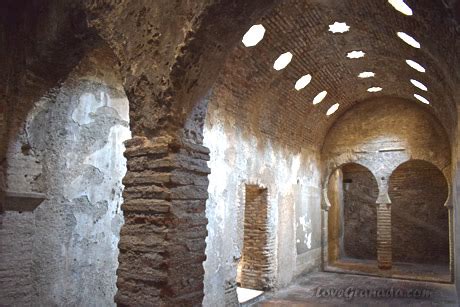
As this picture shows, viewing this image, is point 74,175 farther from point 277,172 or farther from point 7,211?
point 277,172

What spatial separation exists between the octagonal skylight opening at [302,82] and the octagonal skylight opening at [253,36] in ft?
7.97

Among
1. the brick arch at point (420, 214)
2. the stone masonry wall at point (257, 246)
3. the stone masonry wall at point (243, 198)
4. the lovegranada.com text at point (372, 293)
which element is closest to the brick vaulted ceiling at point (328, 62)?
the stone masonry wall at point (243, 198)

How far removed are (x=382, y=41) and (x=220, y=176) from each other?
4116 mm

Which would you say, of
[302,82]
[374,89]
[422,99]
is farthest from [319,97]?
[422,99]

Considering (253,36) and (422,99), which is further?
(422,99)

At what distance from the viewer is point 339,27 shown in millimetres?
7066

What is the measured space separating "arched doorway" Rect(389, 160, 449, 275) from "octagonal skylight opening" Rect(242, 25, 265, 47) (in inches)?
439

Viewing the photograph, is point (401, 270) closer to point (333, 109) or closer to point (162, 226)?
point (333, 109)

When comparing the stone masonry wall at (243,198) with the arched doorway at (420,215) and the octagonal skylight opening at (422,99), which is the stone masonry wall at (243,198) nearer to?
the octagonal skylight opening at (422,99)

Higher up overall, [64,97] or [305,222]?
[64,97]

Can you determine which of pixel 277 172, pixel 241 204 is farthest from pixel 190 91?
pixel 277 172

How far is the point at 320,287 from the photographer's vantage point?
974 centimetres

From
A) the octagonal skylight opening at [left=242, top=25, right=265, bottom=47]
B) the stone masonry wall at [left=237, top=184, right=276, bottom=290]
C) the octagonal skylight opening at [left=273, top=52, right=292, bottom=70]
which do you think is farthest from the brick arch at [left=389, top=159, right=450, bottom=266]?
the octagonal skylight opening at [left=242, top=25, right=265, bottom=47]

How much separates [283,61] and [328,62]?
1.42 m
